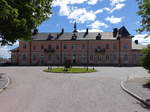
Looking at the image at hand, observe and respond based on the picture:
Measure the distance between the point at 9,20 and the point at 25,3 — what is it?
1.59 metres

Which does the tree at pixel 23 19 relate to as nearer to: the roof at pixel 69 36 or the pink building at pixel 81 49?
the pink building at pixel 81 49

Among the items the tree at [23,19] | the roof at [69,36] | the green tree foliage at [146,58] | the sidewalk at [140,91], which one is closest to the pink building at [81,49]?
the roof at [69,36]

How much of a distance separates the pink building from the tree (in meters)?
52.8

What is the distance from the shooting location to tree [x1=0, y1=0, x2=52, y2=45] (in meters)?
16.1

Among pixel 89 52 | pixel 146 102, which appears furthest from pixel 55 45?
pixel 146 102

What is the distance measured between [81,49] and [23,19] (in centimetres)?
5729

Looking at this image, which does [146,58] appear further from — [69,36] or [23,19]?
[69,36]

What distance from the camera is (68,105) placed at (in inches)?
452

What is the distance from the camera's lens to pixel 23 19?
663 inches

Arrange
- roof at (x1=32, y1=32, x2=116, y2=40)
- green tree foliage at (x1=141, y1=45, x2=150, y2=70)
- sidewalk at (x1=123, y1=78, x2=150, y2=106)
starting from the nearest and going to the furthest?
1. sidewalk at (x1=123, y1=78, x2=150, y2=106)
2. green tree foliage at (x1=141, y1=45, x2=150, y2=70)
3. roof at (x1=32, y1=32, x2=116, y2=40)

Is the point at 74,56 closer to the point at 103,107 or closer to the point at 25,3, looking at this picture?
the point at 25,3

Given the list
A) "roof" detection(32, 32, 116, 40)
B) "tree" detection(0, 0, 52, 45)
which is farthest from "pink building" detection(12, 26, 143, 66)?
"tree" detection(0, 0, 52, 45)

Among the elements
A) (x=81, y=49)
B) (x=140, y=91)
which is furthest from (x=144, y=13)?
(x=81, y=49)

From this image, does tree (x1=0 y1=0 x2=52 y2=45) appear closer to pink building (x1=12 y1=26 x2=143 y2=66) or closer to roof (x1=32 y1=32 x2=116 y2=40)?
pink building (x1=12 y1=26 x2=143 y2=66)
